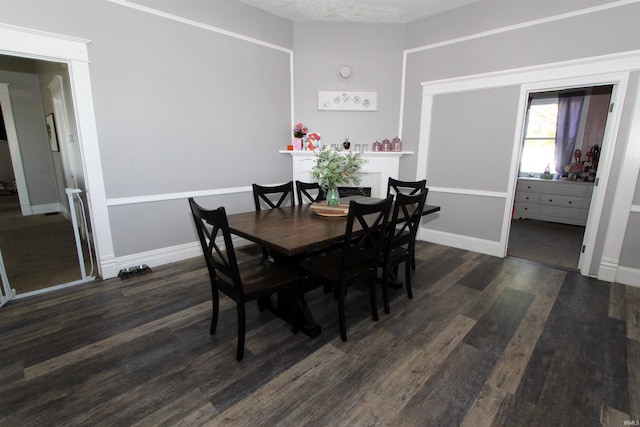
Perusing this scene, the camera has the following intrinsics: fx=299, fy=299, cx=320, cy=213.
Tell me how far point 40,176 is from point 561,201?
9573 millimetres

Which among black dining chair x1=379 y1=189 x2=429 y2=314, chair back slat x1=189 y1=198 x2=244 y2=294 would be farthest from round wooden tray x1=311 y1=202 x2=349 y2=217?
chair back slat x1=189 y1=198 x2=244 y2=294

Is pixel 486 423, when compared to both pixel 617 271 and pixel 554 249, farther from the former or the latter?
pixel 554 249

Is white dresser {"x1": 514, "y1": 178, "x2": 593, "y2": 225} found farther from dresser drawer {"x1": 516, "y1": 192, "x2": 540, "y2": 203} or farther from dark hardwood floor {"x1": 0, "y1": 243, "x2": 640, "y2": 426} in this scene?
dark hardwood floor {"x1": 0, "y1": 243, "x2": 640, "y2": 426}

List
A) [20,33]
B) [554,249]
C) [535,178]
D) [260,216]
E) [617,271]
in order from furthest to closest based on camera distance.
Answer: [535,178]
[554,249]
[617,271]
[260,216]
[20,33]

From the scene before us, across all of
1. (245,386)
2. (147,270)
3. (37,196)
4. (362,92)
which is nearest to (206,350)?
(245,386)

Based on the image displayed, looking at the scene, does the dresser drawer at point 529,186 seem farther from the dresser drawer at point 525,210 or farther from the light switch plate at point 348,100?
the light switch plate at point 348,100

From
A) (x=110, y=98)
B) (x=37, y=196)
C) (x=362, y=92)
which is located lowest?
(x=37, y=196)

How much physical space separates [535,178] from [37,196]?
9.47 metres

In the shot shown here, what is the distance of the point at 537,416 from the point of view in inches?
59.7

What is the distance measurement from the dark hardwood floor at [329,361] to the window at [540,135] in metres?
3.68

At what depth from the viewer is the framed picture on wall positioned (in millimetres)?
4938

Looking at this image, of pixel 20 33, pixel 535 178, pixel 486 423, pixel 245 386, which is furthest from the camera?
pixel 535 178

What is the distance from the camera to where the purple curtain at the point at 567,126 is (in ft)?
17.0

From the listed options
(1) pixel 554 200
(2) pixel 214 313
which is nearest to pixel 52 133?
(2) pixel 214 313
